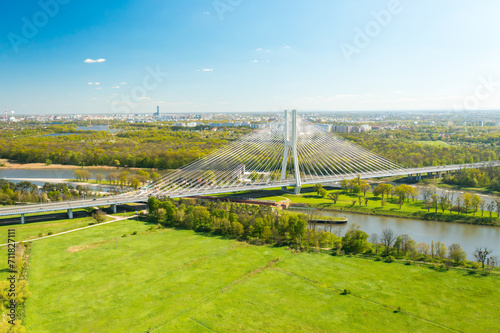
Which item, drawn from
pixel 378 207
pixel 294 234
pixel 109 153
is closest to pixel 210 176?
pixel 294 234

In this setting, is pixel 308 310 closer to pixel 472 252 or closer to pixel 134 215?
pixel 472 252

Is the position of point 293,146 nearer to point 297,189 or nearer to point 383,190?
point 297,189

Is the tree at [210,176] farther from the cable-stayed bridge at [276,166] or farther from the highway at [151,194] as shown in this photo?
the highway at [151,194]

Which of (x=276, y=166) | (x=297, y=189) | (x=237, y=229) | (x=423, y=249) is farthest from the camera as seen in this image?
(x=276, y=166)

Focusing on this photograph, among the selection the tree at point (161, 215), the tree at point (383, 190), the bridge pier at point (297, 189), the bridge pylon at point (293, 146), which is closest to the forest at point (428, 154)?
the tree at point (383, 190)

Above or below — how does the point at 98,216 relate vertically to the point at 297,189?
below

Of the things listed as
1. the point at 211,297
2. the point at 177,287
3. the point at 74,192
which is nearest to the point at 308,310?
the point at 211,297
